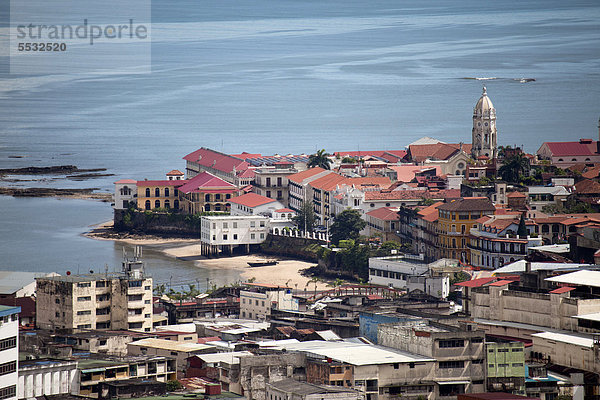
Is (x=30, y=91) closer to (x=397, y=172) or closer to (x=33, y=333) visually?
(x=397, y=172)

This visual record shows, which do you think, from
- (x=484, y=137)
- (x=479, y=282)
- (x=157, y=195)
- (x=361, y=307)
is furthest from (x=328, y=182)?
(x=361, y=307)

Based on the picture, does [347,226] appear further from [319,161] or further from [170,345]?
[170,345]

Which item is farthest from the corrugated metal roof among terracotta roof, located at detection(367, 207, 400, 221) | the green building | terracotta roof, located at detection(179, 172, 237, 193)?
terracotta roof, located at detection(179, 172, 237, 193)

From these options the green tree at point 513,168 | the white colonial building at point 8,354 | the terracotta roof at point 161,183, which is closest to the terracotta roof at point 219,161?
the terracotta roof at point 161,183

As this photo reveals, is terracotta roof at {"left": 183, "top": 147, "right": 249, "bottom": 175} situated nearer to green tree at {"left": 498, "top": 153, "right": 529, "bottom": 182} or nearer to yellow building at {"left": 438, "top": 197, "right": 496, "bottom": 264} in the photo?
green tree at {"left": 498, "top": 153, "right": 529, "bottom": 182}

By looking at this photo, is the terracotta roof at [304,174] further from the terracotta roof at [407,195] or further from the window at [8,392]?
the window at [8,392]

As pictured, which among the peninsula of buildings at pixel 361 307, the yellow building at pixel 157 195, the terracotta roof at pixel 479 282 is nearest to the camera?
the peninsula of buildings at pixel 361 307
